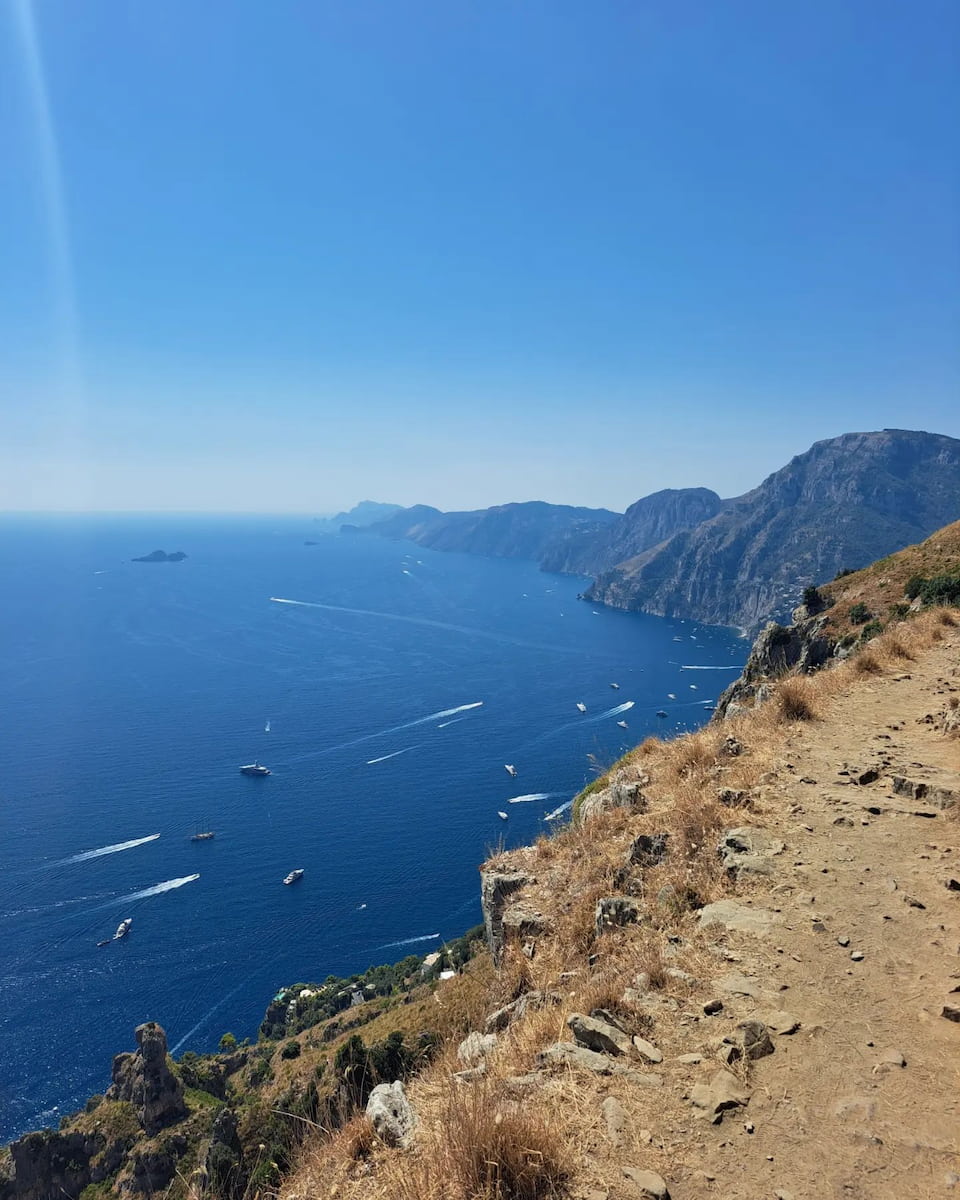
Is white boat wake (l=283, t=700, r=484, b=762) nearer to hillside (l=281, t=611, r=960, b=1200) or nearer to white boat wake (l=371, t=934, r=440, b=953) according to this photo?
white boat wake (l=371, t=934, r=440, b=953)

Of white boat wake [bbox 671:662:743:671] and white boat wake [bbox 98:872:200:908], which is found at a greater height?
white boat wake [bbox 671:662:743:671]

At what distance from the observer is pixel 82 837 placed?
7400 centimetres

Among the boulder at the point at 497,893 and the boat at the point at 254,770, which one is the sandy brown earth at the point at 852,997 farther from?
the boat at the point at 254,770

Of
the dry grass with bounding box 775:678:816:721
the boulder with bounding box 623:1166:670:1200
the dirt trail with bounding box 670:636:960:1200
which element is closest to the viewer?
the boulder with bounding box 623:1166:670:1200

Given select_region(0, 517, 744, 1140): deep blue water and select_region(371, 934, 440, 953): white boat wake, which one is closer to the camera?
select_region(0, 517, 744, 1140): deep blue water

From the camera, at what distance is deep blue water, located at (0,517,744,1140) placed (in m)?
55.9

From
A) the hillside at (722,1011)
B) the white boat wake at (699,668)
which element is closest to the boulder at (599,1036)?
the hillside at (722,1011)

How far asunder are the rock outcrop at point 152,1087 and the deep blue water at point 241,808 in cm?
1465

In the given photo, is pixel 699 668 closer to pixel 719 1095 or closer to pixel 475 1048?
pixel 475 1048

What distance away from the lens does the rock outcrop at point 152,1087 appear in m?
38.1

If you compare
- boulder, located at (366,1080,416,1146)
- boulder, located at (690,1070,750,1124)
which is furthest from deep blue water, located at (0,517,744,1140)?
boulder, located at (690,1070,750,1124)

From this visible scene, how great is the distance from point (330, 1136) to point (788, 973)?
14.0 ft

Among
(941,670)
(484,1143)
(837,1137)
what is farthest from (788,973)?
(941,670)

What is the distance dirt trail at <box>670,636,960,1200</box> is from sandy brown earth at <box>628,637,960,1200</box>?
0.01m
